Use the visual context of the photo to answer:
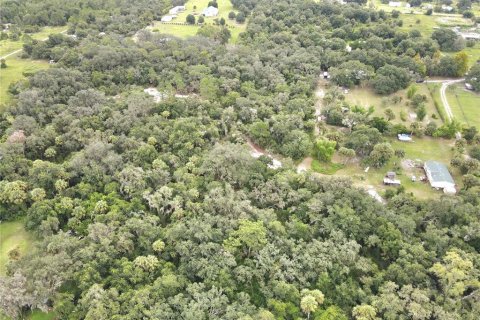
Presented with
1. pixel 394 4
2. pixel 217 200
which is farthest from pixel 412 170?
pixel 394 4

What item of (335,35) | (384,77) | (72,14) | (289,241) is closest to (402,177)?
(289,241)

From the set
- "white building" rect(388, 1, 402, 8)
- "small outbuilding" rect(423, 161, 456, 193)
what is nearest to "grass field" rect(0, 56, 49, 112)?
"small outbuilding" rect(423, 161, 456, 193)

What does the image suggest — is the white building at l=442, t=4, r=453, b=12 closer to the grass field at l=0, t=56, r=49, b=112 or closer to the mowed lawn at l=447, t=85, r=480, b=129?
the mowed lawn at l=447, t=85, r=480, b=129

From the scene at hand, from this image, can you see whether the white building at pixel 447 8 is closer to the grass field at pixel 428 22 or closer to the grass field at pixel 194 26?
the grass field at pixel 428 22

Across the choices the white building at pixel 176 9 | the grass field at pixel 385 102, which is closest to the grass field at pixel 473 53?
the grass field at pixel 385 102

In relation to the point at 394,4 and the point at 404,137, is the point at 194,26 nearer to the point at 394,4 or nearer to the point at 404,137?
the point at 394,4

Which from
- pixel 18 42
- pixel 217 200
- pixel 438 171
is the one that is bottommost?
pixel 438 171
